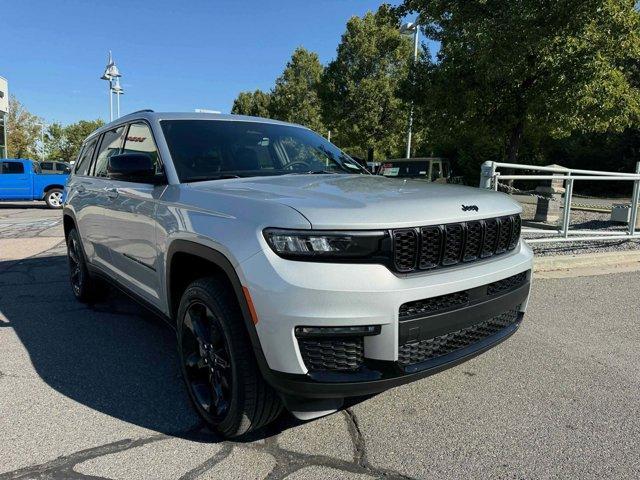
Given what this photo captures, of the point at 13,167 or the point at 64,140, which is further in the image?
the point at 64,140

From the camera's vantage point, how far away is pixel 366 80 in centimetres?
2509

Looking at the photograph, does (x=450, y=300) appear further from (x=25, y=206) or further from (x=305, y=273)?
(x=25, y=206)

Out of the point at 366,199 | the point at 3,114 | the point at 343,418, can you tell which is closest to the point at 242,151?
the point at 366,199

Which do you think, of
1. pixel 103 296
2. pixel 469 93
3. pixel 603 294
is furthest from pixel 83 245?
pixel 469 93

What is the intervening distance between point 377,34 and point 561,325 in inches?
925

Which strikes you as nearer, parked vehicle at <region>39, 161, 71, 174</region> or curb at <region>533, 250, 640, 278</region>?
curb at <region>533, 250, 640, 278</region>

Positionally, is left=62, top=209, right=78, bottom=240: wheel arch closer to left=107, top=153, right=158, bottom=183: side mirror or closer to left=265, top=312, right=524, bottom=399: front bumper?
left=107, top=153, right=158, bottom=183: side mirror

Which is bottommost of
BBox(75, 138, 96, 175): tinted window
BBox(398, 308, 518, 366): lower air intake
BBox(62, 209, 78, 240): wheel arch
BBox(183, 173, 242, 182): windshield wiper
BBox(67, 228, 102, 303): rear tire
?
BBox(67, 228, 102, 303): rear tire

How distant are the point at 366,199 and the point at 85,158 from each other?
408 centimetres

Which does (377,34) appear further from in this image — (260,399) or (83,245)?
(260,399)

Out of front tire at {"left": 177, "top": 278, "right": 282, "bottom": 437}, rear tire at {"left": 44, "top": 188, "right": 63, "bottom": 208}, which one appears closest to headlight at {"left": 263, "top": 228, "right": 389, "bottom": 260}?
front tire at {"left": 177, "top": 278, "right": 282, "bottom": 437}

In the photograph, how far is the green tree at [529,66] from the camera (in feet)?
33.3

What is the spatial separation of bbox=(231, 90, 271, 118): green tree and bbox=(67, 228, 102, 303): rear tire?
4191 centimetres

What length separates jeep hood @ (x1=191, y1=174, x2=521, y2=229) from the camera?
7.46 feet
